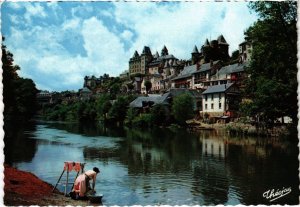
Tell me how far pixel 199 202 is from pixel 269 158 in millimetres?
→ 13248

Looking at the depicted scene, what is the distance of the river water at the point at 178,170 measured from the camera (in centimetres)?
1719

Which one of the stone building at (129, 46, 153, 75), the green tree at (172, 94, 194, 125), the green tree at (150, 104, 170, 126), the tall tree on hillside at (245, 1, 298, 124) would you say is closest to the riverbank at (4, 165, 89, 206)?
the tall tree on hillside at (245, 1, 298, 124)

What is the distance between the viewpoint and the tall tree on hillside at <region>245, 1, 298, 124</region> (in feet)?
90.3

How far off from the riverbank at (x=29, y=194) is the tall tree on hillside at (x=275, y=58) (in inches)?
603

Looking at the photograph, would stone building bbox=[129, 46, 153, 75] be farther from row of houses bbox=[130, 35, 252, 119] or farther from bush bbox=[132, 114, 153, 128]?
bush bbox=[132, 114, 153, 128]

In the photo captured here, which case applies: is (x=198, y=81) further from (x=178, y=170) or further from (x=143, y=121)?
(x=178, y=170)

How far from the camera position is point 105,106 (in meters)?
88.6

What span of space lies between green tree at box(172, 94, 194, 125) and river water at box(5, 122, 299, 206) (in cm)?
2882

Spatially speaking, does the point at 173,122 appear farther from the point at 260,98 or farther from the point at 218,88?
the point at 260,98

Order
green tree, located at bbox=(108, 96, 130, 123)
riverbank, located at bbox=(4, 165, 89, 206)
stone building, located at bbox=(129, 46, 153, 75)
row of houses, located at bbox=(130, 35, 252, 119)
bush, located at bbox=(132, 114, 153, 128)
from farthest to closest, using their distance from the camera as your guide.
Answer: stone building, located at bbox=(129, 46, 153, 75)
green tree, located at bbox=(108, 96, 130, 123)
bush, located at bbox=(132, 114, 153, 128)
row of houses, located at bbox=(130, 35, 252, 119)
riverbank, located at bbox=(4, 165, 89, 206)

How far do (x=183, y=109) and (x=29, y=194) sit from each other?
51994 millimetres

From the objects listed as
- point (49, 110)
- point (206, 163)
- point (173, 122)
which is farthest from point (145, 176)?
point (49, 110)

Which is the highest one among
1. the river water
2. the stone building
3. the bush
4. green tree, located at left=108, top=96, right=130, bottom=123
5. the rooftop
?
the stone building

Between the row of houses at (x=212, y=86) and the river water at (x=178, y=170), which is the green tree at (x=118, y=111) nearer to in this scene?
the row of houses at (x=212, y=86)
